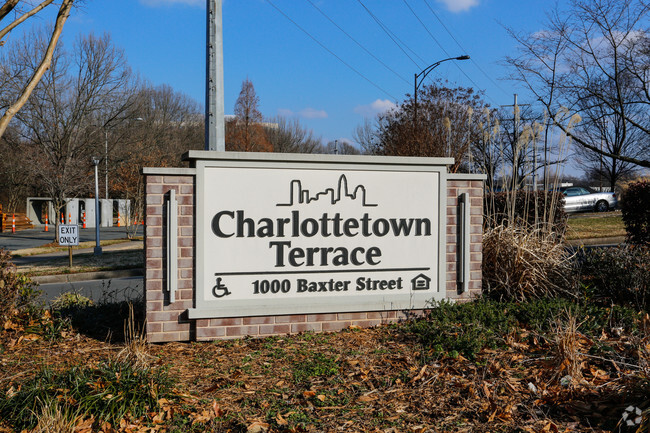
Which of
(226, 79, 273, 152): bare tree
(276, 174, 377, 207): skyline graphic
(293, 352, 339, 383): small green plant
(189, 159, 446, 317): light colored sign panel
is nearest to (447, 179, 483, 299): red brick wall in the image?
(189, 159, 446, 317): light colored sign panel

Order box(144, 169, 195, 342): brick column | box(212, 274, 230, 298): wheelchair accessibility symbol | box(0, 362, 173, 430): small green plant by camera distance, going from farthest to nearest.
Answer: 1. box(212, 274, 230, 298): wheelchair accessibility symbol
2. box(144, 169, 195, 342): brick column
3. box(0, 362, 173, 430): small green plant

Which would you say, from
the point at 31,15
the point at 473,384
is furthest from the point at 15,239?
the point at 473,384

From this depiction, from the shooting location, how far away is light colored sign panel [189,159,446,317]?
5.36 m

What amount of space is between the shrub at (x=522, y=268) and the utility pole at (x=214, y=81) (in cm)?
358

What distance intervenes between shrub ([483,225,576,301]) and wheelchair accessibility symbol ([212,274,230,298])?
2902 millimetres

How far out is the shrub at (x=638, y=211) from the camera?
10312 mm

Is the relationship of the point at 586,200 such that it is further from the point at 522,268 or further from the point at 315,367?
the point at 315,367

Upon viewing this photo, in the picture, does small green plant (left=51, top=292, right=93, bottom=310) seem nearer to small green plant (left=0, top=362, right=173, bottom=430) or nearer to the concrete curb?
small green plant (left=0, top=362, right=173, bottom=430)

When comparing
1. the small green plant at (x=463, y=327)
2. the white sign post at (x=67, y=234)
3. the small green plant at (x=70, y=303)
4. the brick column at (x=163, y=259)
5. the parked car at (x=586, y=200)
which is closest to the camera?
the small green plant at (x=463, y=327)

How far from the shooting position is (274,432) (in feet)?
10.7

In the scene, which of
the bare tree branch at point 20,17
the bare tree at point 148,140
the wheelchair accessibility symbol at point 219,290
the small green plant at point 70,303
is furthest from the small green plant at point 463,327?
the bare tree at point 148,140

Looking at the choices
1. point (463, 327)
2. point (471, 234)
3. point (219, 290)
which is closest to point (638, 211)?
point (471, 234)

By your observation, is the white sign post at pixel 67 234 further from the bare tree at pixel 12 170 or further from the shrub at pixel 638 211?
the bare tree at pixel 12 170

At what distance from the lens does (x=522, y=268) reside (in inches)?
247
